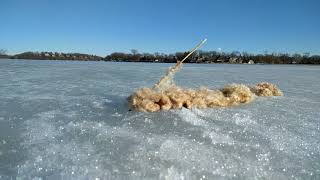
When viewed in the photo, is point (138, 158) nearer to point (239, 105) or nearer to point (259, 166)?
point (259, 166)

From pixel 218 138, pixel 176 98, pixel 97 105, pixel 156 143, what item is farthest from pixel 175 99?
pixel 156 143

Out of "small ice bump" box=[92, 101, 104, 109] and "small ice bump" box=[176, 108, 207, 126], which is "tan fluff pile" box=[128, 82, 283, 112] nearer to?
"small ice bump" box=[176, 108, 207, 126]

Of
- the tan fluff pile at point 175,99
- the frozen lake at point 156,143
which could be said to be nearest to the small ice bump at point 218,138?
the frozen lake at point 156,143

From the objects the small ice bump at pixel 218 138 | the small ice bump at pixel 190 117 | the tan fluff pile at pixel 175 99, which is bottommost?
the small ice bump at pixel 190 117

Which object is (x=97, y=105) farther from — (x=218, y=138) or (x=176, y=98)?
(x=218, y=138)

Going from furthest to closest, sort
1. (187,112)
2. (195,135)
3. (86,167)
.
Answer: (187,112)
(195,135)
(86,167)

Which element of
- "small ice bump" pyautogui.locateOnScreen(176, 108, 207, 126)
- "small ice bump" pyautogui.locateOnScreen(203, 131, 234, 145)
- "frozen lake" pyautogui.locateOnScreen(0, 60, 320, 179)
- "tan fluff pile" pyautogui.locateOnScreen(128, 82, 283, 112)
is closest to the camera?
"frozen lake" pyautogui.locateOnScreen(0, 60, 320, 179)

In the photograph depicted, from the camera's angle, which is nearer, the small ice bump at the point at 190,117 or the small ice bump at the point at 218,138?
the small ice bump at the point at 218,138

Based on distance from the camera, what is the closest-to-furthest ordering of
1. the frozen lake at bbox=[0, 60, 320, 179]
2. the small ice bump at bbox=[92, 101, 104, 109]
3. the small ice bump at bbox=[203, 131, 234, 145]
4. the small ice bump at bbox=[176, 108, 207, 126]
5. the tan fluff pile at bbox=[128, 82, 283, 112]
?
the frozen lake at bbox=[0, 60, 320, 179] → the small ice bump at bbox=[203, 131, 234, 145] → the small ice bump at bbox=[176, 108, 207, 126] → the tan fluff pile at bbox=[128, 82, 283, 112] → the small ice bump at bbox=[92, 101, 104, 109]

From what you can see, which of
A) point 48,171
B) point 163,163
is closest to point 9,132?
point 48,171

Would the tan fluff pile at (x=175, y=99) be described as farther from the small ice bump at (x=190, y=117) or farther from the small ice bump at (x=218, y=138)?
the small ice bump at (x=218, y=138)

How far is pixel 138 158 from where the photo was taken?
4258mm

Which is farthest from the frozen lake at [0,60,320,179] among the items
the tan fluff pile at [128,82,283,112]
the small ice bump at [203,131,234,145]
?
the tan fluff pile at [128,82,283,112]

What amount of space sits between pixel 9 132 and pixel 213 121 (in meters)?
3.41
